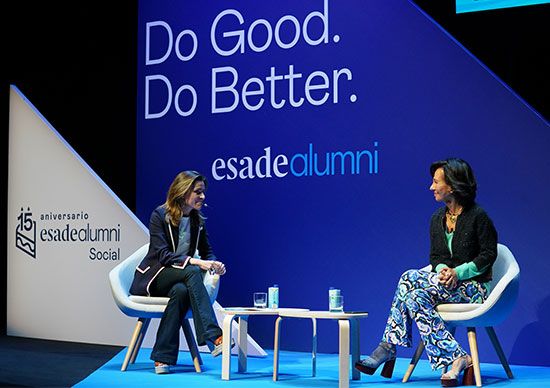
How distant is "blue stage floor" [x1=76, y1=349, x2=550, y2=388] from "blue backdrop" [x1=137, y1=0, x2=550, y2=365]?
0.49 metres

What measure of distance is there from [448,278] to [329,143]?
181 centimetres

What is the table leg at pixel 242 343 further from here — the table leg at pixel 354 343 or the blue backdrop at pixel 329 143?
the blue backdrop at pixel 329 143

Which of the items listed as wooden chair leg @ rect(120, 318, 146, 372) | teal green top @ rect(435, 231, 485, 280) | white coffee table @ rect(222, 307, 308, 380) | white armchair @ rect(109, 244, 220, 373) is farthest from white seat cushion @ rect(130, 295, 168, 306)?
teal green top @ rect(435, 231, 485, 280)

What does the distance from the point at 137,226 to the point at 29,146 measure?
1.34 metres

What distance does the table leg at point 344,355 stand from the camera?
4168 millimetres

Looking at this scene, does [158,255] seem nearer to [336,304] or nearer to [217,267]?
[217,267]

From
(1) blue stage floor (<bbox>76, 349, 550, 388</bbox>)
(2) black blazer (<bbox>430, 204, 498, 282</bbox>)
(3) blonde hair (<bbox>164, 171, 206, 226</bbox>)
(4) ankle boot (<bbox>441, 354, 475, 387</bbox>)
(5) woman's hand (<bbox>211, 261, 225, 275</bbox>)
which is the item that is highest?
(3) blonde hair (<bbox>164, 171, 206, 226</bbox>)

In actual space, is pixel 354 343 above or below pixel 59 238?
below

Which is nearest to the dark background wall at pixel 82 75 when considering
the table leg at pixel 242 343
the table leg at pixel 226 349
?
the table leg at pixel 242 343

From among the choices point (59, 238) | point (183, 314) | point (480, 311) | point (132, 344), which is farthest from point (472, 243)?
point (59, 238)

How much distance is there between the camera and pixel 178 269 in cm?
492

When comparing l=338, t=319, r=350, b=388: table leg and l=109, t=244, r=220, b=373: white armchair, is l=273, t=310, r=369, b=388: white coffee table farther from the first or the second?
l=109, t=244, r=220, b=373: white armchair

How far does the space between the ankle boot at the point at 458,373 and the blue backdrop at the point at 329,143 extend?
42.7 inches

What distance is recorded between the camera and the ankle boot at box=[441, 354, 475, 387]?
13.8 feet
